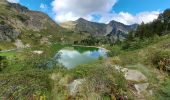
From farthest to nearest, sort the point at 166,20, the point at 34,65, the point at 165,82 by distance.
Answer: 1. the point at 166,20
2. the point at 34,65
3. the point at 165,82

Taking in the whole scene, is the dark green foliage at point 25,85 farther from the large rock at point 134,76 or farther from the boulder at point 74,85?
the large rock at point 134,76

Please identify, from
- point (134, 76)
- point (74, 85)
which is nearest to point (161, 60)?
point (134, 76)

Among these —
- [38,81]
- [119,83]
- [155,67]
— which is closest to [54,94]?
[38,81]

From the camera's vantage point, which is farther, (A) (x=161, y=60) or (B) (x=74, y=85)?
(A) (x=161, y=60)

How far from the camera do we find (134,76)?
486 inches

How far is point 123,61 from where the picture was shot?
14641 mm

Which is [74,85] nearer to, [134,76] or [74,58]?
[134,76]

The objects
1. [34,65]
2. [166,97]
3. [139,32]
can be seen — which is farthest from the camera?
[139,32]

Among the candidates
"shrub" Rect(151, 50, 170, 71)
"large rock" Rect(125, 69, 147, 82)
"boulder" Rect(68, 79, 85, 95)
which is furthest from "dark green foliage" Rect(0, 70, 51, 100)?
"shrub" Rect(151, 50, 170, 71)

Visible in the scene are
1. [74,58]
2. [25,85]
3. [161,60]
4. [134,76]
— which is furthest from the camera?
[74,58]

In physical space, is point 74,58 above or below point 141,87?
below

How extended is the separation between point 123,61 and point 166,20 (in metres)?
92.9

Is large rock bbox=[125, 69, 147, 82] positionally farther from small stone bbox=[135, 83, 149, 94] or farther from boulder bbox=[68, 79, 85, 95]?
boulder bbox=[68, 79, 85, 95]

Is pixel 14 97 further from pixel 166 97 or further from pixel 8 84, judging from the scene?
pixel 166 97
